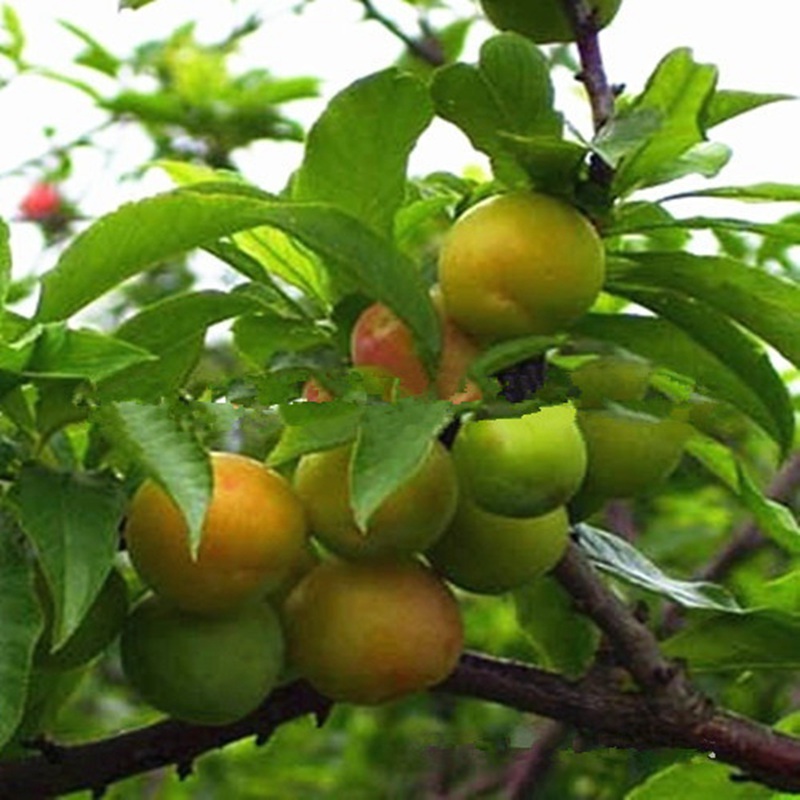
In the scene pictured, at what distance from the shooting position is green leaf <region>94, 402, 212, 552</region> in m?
1.02

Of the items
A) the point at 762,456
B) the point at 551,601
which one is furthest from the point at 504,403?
the point at 762,456

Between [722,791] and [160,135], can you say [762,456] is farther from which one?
[722,791]

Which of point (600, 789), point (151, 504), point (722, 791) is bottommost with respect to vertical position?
point (600, 789)

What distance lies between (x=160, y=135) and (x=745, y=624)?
7.86ft

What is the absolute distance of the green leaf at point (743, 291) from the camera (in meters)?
1.25

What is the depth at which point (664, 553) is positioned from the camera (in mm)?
3043

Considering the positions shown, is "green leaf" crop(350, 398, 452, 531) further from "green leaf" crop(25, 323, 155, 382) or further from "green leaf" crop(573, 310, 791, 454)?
"green leaf" crop(573, 310, 791, 454)

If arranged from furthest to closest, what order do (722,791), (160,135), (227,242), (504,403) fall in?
(160,135) → (722,791) → (227,242) → (504,403)

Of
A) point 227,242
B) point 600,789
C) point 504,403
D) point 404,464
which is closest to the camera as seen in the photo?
point 404,464

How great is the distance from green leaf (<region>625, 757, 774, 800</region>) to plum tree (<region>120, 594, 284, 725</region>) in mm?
356

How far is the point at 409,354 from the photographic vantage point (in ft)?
4.02

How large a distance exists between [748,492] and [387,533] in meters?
0.33

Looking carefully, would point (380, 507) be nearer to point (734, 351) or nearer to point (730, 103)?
point (734, 351)

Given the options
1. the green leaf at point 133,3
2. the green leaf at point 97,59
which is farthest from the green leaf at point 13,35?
the green leaf at point 133,3
